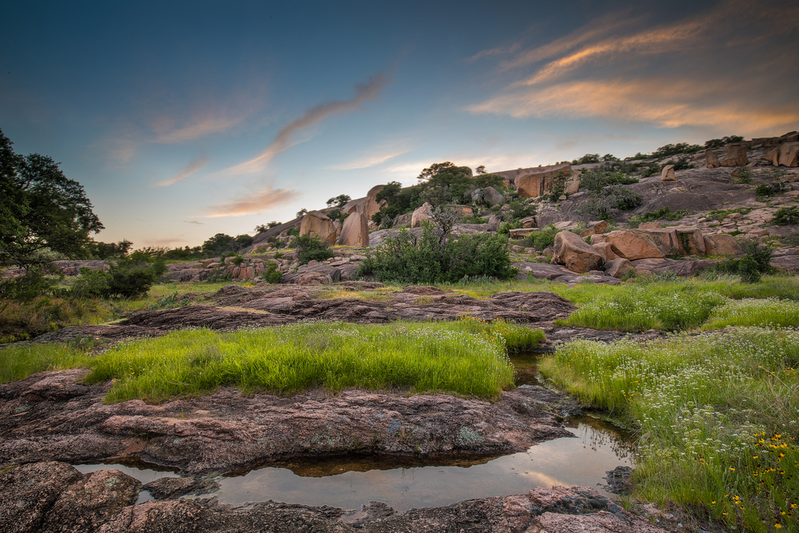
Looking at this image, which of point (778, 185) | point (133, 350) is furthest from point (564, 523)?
point (778, 185)

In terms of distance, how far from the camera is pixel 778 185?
38.6 m

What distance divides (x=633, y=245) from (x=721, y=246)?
5.99 meters

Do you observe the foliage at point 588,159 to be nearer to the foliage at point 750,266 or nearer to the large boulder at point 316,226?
the large boulder at point 316,226

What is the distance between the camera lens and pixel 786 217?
28.3 meters

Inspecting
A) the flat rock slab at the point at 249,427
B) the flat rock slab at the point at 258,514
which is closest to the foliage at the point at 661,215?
the flat rock slab at the point at 249,427

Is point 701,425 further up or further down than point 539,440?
further up

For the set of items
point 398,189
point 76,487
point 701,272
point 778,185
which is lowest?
point 701,272

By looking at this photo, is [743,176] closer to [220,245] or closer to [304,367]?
[304,367]

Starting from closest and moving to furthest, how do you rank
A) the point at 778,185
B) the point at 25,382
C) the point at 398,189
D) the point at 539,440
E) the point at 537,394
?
1. the point at 539,440
2. the point at 25,382
3. the point at 537,394
4. the point at 778,185
5. the point at 398,189

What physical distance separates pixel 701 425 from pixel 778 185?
2101 inches

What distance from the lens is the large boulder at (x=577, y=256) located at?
23031 mm

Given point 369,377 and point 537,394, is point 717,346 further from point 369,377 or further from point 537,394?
point 369,377

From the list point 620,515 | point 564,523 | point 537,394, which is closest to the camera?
point 564,523

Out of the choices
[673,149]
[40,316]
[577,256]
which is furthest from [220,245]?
[673,149]
